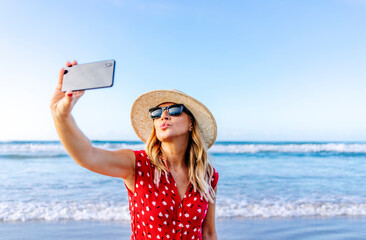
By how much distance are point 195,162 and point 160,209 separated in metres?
0.61

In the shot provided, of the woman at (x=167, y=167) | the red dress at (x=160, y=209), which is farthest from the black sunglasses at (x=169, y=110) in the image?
the red dress at (x=160, y=209)

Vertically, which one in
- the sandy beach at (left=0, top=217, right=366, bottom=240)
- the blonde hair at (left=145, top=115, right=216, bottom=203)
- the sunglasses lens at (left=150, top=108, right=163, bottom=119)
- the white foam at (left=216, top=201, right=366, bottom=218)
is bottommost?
the sandy beach at (left=0, top=217, right=366, bottom=240)

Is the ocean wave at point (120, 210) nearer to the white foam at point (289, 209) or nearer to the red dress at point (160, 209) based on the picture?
the white foam at point (289, 209)

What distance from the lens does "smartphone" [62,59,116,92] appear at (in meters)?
1.52

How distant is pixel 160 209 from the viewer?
91.9 inches

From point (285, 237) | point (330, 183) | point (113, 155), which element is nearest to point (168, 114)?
point (113, 155)

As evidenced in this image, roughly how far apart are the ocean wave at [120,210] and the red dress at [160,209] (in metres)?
3.95

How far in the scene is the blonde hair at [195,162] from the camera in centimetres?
256

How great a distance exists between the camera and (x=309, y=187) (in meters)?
9.56

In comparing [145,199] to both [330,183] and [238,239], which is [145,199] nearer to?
[238,239]

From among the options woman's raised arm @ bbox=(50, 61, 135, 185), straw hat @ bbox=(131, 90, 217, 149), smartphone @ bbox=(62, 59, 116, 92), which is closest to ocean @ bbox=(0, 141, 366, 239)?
straw hat @ bbox=(131, 90, 217, 149)

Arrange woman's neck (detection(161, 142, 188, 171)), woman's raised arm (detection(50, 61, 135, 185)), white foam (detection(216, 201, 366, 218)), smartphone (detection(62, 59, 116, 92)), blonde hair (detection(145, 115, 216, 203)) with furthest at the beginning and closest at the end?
white foam (detection(216, 201, 366, 218))
woman's neck (detection(161, 142, 188, 171))
blonde hair (detection(145, 115, 216, 203))
woman's raised arm (detection(50, 61, 135, 185))
smartphone (detection(62, 59, 116, 92))

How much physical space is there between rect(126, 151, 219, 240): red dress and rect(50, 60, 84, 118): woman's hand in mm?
896

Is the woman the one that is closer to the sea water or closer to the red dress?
the red dress
